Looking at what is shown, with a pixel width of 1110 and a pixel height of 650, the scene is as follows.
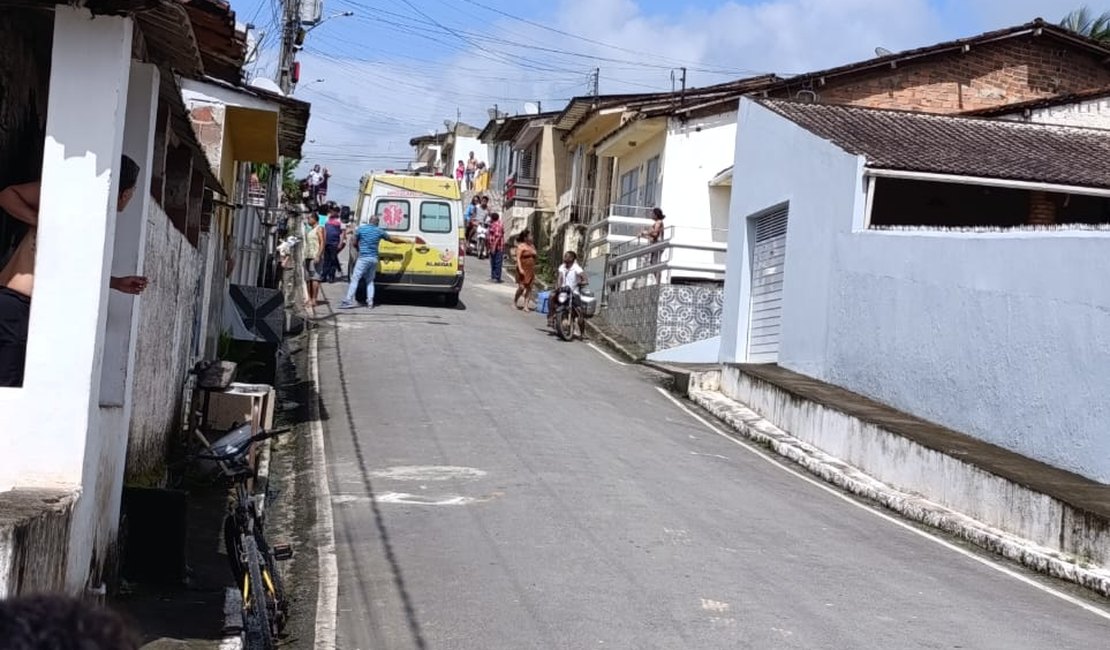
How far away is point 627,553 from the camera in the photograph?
1032cm

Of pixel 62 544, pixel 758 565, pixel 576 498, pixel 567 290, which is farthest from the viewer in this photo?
pixel 567 290

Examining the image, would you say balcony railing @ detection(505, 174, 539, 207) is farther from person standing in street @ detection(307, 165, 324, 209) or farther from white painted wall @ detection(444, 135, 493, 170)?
white painted wall @ detection(444, 135, 493, 170)

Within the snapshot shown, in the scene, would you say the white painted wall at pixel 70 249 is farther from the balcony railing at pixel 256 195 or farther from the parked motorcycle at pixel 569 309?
the parked motorcycle at pixel 569 309

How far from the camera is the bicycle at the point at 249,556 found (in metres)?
7.71

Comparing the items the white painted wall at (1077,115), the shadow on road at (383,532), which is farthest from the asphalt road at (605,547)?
the white painted wall at (1077,115)

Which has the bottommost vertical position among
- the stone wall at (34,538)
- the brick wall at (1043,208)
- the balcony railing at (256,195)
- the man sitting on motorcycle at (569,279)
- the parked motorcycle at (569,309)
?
the stone wall at (34,538)

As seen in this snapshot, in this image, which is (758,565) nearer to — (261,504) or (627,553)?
(627,553)

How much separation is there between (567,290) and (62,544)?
19.9 m

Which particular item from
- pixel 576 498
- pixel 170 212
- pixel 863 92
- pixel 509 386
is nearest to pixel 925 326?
pixel 509 386

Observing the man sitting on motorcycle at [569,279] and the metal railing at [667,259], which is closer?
the man sitting on motorcycle at [569,279]

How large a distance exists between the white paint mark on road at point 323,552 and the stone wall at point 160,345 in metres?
1.39

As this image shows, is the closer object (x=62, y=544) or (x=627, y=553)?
(x=62, y=544)

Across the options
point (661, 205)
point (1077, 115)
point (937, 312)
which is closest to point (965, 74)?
point (1077, 115)

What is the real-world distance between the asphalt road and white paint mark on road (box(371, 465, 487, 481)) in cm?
4
